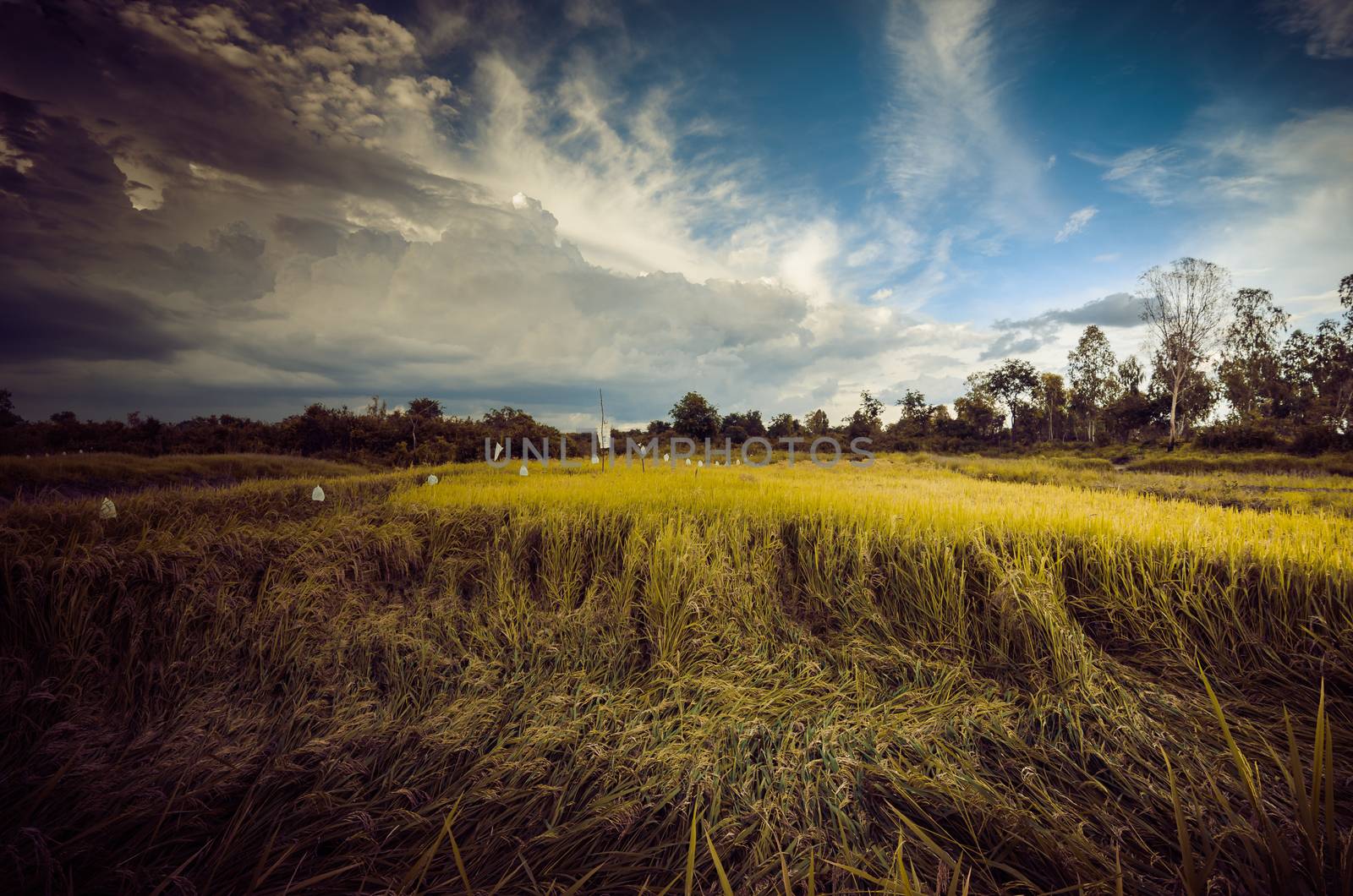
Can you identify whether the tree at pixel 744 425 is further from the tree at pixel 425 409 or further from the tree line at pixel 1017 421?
the tree at pixel 425 409

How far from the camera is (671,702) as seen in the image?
249 centimetres

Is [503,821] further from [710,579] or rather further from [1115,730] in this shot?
[1115,730]

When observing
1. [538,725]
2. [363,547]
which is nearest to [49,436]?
[363,547]

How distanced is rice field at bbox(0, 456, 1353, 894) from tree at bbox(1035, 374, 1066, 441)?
183 feet

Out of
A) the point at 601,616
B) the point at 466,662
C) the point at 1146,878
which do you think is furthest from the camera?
the point at 601,616

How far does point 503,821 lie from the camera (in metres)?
1.87

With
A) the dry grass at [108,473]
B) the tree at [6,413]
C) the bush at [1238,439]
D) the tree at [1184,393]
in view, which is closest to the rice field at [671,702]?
the dry grass at [108,473]

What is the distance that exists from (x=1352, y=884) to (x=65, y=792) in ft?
13.3

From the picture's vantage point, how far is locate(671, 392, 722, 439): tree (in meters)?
30.4

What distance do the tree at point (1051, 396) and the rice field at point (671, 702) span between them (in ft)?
183

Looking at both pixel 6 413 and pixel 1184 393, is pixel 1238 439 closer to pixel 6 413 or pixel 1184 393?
pixel 1184 393

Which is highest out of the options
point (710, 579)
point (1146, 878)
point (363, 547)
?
point (363, 547)

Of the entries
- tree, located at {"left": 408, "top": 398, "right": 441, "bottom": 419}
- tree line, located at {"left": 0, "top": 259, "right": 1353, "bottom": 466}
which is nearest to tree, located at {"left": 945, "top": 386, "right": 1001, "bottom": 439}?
tree line, located at {"left": 0, "top": 259, "right": 1353, "bottom": 466}

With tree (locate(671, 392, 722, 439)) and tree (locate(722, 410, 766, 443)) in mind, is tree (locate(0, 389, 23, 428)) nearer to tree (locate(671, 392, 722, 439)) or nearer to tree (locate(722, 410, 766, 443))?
tree (locate(671, 392, 722, 439))
